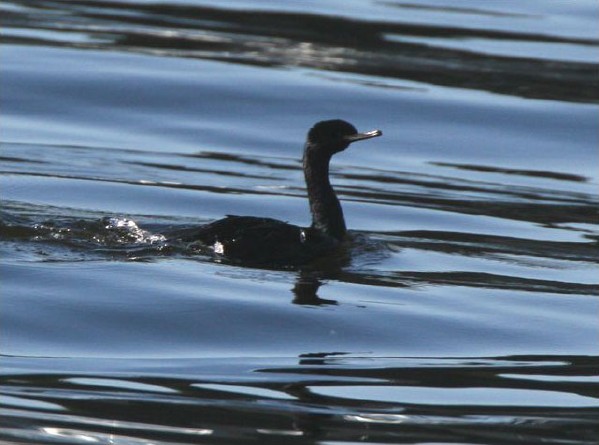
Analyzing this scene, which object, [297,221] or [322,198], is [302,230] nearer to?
[322,198]

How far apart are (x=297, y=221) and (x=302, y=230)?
1.67 m

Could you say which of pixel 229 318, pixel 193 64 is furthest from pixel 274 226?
pixel 193 64

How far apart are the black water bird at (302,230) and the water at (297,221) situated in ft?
0.47

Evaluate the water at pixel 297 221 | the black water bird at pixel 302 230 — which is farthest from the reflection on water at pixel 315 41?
the black water bird at pixel 302 230

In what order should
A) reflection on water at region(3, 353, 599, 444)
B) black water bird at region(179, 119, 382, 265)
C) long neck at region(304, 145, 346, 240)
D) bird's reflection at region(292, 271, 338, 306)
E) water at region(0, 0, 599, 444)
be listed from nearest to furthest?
reflection on water at region(3, 353, 599, 444) < water at region(0, 0, 599, 444) < bird's reflection at region(292, 271, 338, 306) < black water bird at region(179, 119, 382, 265) < long neck at region(304, 145, 346, 240)

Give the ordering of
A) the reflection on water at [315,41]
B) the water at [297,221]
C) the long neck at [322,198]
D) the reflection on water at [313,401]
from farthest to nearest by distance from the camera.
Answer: the reflection on water at [315,41] → the long neck at [322,198] → the water at [297,221] → the reflection on water at [313,401]

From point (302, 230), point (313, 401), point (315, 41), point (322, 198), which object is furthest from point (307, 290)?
point (315, 41)

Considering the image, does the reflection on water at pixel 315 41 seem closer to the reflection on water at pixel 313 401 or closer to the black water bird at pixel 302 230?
the black water bird at pixel 302 230

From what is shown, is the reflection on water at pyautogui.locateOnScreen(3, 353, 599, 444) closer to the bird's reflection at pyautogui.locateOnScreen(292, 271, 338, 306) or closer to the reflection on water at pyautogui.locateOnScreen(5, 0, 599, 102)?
the bird's reflection at pyautogui.locateOnScreen(292, 271, 338, 306)

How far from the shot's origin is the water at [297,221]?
7.75m

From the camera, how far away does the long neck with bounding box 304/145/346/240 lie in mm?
11438

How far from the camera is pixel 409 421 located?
750cm

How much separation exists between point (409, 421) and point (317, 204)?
417cm

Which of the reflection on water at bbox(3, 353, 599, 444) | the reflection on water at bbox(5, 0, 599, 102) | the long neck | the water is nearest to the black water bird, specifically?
the long neck
